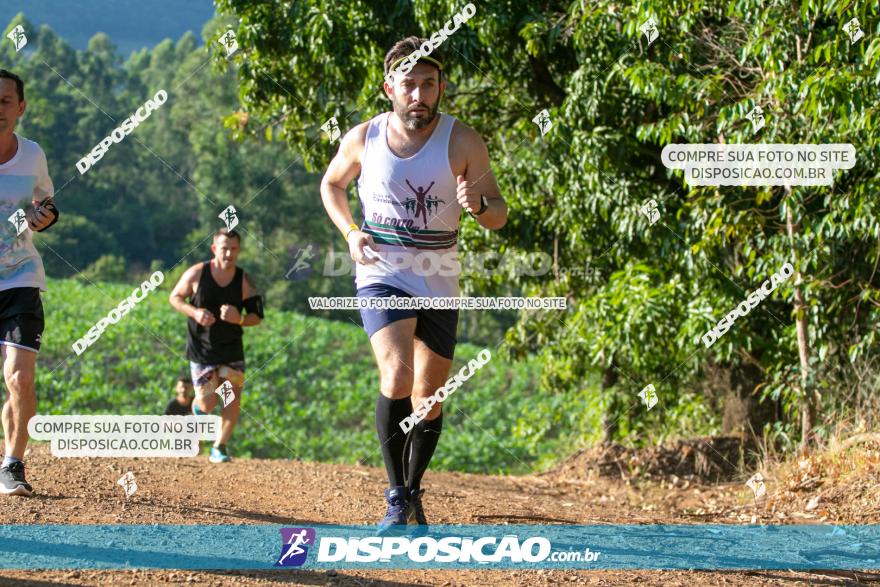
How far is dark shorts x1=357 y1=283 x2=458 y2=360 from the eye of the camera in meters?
4.70

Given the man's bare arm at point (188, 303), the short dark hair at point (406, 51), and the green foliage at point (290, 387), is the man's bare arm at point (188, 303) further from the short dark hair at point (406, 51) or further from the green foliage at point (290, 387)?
the green foliage at point (290, 387)

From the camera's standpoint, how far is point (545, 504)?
7.02m

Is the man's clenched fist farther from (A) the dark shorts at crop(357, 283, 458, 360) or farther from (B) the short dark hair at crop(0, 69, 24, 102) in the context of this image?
(A) the dark shorts at crop(357, 283, 458, 360)

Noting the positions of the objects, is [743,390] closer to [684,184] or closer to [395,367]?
[684,184]

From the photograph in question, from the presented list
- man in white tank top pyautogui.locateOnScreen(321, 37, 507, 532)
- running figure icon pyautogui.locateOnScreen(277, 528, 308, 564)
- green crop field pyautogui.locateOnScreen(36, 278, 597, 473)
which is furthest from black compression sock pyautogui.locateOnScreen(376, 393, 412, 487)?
green crop field pyautogui.locateOnScreen(36, 278, 597, 473)

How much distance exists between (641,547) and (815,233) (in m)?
3.71

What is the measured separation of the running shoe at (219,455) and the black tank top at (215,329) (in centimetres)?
70

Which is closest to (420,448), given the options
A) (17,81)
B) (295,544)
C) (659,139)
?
(295,544)

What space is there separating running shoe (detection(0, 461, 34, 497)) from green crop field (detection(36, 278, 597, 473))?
15638 mm

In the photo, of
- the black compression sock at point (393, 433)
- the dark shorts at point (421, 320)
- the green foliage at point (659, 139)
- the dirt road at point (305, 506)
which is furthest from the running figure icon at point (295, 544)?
the green foliage at point (659, 139)

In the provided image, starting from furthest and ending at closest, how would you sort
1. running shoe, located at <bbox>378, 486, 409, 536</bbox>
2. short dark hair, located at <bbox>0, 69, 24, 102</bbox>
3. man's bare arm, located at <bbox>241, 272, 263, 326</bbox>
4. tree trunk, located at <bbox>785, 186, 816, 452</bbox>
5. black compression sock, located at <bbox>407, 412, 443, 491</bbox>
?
1. tree trunk, located at <bbox>785, 186, 816, 452</bbox>
2. man's bare arm, located at <bbox>241, 272, 263, 326</bbox>
3. short dark hair, located at <bbox>0, 69, 24, 102</bbox>
4. black compression sock, located at <bbox>407, 412, 443, 491</bbox>
5. running shoe, located at <bbox>378, 486, 409, 536</bbox>

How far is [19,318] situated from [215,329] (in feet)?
8.85

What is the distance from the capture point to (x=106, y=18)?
4254 inches

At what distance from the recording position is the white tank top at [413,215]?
4.75 metres
